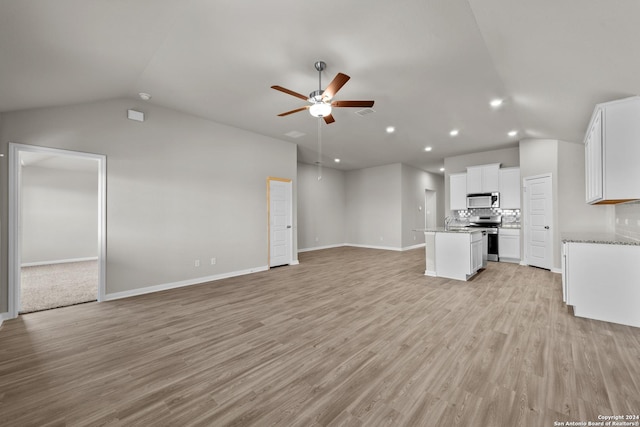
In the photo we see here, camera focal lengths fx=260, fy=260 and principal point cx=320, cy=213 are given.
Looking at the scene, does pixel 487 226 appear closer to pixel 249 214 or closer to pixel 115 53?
pixel 249 214

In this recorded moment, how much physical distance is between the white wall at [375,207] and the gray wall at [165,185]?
15.4 ft

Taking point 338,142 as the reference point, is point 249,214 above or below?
below

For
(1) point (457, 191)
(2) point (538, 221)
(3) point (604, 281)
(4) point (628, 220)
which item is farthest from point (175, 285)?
(2) point (538, 221)

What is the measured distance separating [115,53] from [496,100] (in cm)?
509

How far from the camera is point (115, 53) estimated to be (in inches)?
111

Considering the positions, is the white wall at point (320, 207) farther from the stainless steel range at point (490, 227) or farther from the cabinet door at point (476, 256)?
the cabinet door at point (476, 256)

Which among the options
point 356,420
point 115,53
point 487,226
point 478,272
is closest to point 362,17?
point 115,53

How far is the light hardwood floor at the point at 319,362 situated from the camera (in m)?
1.65

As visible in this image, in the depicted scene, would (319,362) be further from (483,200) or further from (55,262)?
(55,262)

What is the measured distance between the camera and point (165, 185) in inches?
179

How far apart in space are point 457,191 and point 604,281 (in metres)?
4.69

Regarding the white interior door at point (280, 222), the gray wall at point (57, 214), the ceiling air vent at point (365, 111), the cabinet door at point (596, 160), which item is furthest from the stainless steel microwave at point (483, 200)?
the gray wall at point (57, 214)

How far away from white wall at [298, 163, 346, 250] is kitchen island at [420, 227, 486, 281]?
453 centimetres

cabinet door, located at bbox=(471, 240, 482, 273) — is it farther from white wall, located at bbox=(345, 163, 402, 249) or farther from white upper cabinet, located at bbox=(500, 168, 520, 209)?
white wall, located at bbox=(345, 163, 402, 249)
